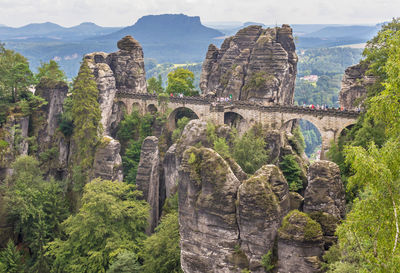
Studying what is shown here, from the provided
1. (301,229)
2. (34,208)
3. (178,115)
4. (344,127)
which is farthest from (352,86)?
(34,208)

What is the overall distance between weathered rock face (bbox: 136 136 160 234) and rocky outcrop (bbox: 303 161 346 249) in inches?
828

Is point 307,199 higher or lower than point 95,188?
higher

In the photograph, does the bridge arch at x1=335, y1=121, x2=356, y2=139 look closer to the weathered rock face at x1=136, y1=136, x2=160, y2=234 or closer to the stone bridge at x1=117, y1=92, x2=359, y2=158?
the stone bridge at x1=117, y1=92, x2=359, y2=158

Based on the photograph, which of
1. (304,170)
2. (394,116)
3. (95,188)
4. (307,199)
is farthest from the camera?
(95,188)

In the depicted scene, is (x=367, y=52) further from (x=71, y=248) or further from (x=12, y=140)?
(x=12, y=140)

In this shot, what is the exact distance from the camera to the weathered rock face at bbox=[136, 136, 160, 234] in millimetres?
41844

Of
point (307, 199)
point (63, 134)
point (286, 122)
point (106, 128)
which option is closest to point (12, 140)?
point (63, 134)

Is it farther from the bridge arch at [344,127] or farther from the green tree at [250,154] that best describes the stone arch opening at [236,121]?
the green tree at [250,154]

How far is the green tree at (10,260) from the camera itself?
36.7 m

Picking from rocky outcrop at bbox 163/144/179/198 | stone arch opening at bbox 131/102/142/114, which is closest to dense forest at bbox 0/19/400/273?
stone arch opening at bbox 131/102/142/114

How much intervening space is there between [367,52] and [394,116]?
77.4ft

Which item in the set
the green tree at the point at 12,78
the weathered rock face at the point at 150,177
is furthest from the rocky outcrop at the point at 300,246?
the green tree at the point at 12,78

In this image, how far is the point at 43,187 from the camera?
43906 mm

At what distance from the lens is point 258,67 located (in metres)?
53.5
